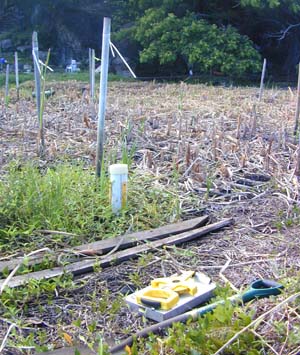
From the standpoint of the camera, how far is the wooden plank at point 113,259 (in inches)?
95.9

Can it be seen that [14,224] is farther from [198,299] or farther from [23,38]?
[23,38]

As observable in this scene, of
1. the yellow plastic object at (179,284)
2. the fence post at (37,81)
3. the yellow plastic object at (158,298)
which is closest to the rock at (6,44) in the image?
the fence post at (37,81)

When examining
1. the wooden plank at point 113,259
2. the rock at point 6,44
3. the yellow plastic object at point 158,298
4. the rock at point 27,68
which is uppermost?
the rock at point 6,44

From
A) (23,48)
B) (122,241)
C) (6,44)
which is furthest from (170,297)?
(6,44)

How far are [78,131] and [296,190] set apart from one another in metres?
2.41

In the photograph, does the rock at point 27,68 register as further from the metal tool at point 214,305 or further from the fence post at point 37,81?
the metal tool at point 214,305

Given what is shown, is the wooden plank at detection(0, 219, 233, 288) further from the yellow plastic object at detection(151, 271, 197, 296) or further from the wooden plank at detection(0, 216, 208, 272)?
the yellow plastic object at detection(151, 271, 197, 296)

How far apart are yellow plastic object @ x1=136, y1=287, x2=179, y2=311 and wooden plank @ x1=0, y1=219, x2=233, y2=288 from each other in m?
0.42

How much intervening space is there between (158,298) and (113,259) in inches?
20.9

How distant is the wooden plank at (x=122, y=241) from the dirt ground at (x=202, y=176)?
144 millimetres

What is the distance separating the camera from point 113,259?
2.63 meters

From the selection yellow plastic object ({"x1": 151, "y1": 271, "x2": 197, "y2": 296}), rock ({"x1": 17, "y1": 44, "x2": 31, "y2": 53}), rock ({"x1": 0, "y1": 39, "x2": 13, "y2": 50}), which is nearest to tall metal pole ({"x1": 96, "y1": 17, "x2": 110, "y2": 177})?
yellow plastic object ({"x1": 151, "y1": 271, "x2": 197, "y2": 296})

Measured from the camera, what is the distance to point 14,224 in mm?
2930

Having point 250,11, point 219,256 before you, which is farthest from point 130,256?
point 250,11
